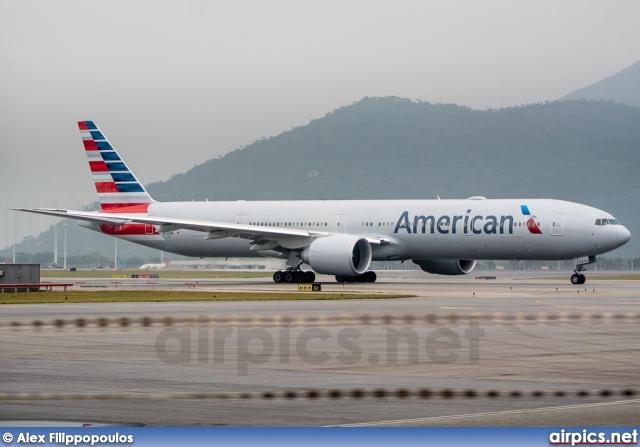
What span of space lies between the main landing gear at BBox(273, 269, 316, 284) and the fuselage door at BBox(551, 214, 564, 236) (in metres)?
13.0

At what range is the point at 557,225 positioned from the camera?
5488 cm

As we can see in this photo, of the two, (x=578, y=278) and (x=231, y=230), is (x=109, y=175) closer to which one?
(x=231, y=230)

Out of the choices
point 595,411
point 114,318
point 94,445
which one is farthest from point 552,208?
point 94,445

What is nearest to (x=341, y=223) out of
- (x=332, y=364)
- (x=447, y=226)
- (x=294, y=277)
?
(x=294, y=277)

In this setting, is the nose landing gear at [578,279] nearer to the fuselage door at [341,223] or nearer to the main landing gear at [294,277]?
the fuselage door at [341,223]

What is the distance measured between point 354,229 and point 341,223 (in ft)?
3.16

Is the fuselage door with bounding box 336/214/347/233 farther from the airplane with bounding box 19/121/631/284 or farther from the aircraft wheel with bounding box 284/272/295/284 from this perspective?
the aircraft wheel with bounding box 284/272/295/284

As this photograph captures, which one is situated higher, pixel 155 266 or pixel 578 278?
pixel 155 266

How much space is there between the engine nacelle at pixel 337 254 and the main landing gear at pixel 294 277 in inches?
107

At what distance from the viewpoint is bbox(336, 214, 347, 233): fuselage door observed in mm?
61375

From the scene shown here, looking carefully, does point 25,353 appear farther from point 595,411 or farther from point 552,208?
point 552,208

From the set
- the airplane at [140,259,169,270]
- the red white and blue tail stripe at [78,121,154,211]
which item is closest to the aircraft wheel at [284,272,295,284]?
the red white and blue tail stripe at [78,121,154,211]

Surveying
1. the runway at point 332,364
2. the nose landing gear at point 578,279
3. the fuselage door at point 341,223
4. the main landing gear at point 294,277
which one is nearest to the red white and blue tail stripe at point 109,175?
the main landing gear at point 294,277

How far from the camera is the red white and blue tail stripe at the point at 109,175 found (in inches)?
2699
